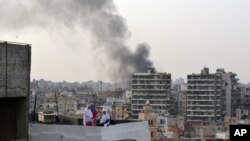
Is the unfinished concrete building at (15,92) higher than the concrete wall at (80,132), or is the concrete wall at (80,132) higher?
the unfinished concrete building at (15,92)

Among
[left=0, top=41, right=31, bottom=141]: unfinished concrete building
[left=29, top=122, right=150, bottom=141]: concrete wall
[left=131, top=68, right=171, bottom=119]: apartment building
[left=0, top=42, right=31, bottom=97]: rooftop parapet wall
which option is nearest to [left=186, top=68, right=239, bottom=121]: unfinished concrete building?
[left=131, top=68, right=171, bottom=119]: apartment building

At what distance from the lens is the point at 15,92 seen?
29.2ft

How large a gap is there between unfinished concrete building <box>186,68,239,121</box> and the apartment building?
334 inches

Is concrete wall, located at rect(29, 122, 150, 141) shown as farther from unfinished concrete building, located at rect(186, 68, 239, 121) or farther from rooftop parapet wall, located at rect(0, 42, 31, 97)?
unfinished concrete building, located at rect(186, 68, 239, 121)

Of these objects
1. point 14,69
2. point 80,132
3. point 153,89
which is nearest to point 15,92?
point 14,69

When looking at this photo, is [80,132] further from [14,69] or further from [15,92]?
[14,69]

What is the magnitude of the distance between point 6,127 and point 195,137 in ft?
317

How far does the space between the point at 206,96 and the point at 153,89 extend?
1517 cm

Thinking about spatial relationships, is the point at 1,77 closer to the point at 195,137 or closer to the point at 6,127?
the point at 6,127

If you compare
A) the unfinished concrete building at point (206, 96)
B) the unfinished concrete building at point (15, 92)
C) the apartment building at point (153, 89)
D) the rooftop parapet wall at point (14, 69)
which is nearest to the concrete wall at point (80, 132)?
the unfinished concrete building at point (15, 92)

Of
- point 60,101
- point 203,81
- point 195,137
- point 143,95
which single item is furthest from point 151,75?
point 195,137

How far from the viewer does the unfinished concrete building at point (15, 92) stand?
343 inches

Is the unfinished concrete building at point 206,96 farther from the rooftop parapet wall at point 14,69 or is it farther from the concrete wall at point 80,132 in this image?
the rooftop parapet wall at point 14,69

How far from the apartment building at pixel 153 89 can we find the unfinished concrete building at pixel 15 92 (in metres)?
140
